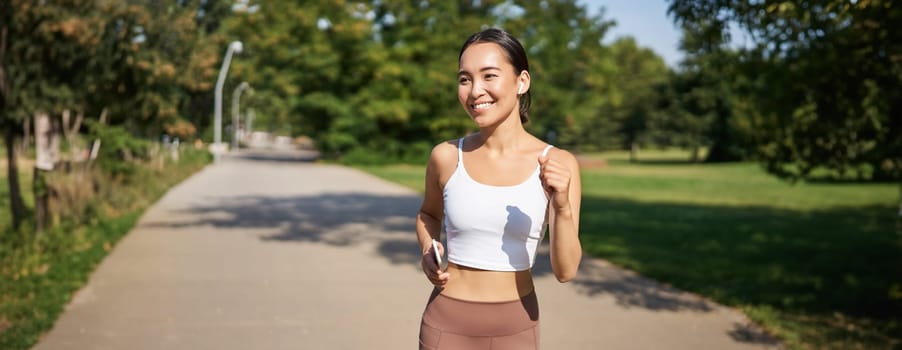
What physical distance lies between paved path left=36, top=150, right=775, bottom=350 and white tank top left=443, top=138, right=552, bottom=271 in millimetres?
3198

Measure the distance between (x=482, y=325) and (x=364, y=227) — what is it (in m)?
10.4

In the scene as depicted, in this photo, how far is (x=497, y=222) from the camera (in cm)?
222

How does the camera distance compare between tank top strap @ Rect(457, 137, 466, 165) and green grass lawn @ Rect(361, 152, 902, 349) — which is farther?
green grass lawn @ Rect(361, 152, 902, 349)

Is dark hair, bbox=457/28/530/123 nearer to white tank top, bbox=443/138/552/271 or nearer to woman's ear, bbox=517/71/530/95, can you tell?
woman's ear, bbox=517/71/530/95

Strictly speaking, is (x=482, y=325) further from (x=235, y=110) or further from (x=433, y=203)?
(x=235, y=110)

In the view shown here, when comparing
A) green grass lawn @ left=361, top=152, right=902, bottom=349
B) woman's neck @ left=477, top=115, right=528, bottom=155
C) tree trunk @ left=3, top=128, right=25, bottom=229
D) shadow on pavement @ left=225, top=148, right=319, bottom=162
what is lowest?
green grass lawn @ left=361, top=152, right=902, bottom=349

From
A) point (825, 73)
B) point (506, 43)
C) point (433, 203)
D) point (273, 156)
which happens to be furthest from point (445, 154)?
point (273, 156)

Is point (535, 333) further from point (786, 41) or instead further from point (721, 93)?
point (721, 93)

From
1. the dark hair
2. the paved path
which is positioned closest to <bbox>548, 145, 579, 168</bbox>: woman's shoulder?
the dark hair

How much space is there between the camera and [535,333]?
2.35m

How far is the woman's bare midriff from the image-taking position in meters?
2.27

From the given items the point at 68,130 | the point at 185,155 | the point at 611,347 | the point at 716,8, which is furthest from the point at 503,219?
the point at 185,155

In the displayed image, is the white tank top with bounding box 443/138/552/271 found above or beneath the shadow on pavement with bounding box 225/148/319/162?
above

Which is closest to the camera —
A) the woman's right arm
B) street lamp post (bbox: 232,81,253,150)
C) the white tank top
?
the white tank top
